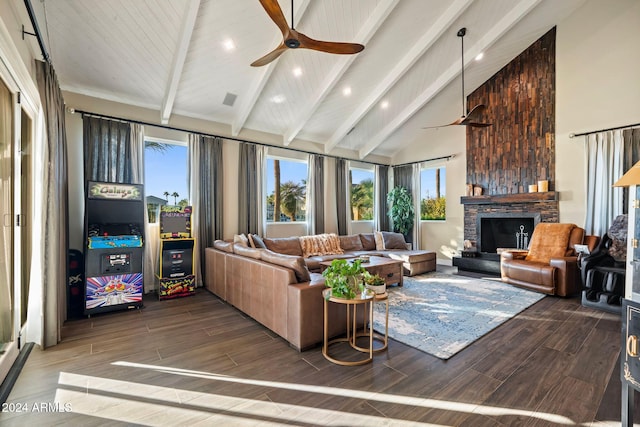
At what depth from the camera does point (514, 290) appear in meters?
4.75

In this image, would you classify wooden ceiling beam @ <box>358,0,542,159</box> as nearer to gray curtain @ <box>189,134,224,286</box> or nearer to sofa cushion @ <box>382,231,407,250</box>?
sofa cushion @ <box>382,231,407,250</box>

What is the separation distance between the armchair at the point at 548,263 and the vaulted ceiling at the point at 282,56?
140 inches

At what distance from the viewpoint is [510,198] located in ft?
20.1

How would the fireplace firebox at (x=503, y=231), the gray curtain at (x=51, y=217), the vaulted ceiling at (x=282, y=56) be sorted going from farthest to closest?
the fireplace firebox at (x=503, y=231), the vaulted ceiling at (x=282, y=56), the gray curtain at (x=51, y=217)

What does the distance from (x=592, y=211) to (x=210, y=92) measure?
7156 mm

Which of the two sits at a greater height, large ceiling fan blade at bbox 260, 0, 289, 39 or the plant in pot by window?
large ceiling fan blade at bbox 260, 0, 289, 39

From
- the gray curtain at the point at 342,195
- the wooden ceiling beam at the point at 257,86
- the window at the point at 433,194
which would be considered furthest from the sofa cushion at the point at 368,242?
the wooden ceiling beam at the point at 257,86

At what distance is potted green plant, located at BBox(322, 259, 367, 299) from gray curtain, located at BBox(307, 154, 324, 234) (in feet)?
14.0

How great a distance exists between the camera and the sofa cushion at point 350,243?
261 inches

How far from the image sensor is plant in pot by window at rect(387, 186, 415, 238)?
788 cm

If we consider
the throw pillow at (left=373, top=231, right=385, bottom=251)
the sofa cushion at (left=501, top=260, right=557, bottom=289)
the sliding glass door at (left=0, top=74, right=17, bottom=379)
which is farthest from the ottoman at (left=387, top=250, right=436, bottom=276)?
the sliding glass door at (left=0, top=74, right=17, bottom=379)

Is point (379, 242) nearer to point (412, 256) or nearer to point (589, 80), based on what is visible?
point (412, 256)

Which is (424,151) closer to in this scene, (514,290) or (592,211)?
(592,211)

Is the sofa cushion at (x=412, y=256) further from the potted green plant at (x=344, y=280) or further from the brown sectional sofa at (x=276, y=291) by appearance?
the potted green plant at (x=344, y=280)
